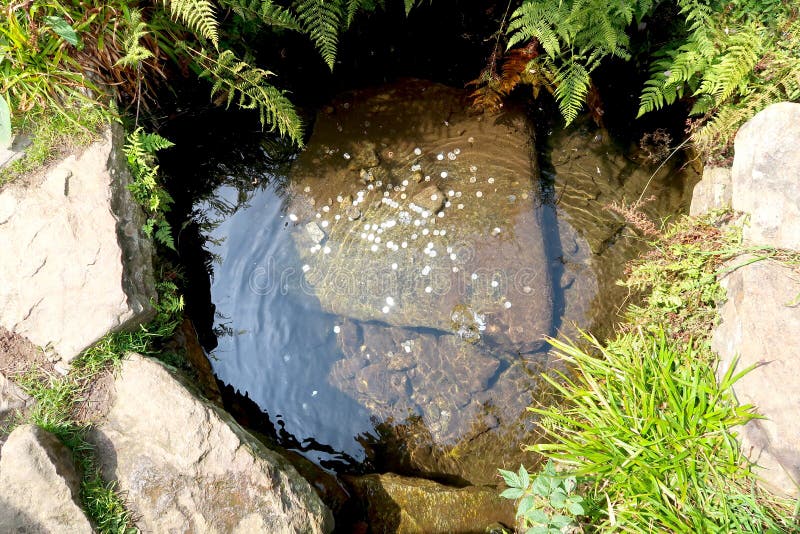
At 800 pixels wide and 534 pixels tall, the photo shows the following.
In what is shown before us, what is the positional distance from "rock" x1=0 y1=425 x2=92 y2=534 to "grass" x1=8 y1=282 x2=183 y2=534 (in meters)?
0.10

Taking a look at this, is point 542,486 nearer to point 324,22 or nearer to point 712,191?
point 712,191

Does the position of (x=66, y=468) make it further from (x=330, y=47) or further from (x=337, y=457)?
(x=330, y=47)

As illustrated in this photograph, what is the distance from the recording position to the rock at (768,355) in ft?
9.56

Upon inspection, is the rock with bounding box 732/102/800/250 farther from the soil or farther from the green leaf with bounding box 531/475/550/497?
the soil

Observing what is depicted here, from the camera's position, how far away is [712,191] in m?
4.21

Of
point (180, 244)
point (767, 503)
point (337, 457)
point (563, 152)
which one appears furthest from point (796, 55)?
point (180, 244)

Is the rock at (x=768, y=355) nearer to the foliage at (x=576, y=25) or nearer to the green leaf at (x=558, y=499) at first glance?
the green leaf at (x=558, y=499)

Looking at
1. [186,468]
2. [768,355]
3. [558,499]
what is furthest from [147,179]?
[768,355]

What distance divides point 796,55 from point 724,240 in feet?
5.14

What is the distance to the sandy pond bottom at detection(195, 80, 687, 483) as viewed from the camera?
414 centimetres

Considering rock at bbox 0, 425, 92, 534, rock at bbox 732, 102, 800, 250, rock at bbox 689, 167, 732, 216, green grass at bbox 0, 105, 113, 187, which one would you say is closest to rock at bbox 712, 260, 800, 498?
rock at bbox 732, 102, 800, 250

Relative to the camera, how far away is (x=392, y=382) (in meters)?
4.25

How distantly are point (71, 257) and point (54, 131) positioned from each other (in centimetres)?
102

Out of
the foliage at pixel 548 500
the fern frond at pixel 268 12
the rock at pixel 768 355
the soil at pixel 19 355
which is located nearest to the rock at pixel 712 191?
the rock at pixel 768 355
